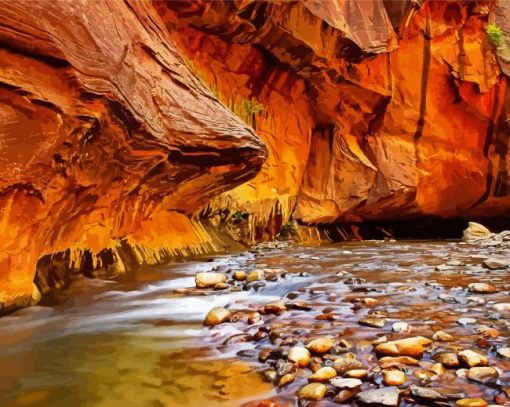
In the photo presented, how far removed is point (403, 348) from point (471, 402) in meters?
0.54

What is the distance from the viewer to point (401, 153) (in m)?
13.8

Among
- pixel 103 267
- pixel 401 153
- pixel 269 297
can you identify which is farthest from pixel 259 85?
pixel 269 297

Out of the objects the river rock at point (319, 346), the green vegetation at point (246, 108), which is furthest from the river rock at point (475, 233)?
the river rock at point (319, 346)

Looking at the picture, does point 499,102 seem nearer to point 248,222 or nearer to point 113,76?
point 248,222

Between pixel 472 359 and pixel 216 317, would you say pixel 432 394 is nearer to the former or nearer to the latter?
pixel 472 359

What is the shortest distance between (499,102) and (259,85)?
8187 millimetres

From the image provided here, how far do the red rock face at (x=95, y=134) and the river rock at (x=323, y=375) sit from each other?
2.71 meters

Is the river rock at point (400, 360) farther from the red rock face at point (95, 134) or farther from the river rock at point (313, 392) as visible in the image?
the red rock face at point (95, 134)

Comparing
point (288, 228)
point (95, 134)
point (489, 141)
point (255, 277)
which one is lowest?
point (255, 277)

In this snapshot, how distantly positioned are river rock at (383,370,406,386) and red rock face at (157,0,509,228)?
8566 millimetres

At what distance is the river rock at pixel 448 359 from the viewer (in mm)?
2033

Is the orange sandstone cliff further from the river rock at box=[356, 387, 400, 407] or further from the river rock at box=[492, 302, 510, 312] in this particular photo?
the river rock at box=[492, 302, 510, 312]

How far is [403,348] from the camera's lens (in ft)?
7.22

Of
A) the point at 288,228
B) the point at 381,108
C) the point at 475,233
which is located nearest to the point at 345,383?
the point at 288,228
